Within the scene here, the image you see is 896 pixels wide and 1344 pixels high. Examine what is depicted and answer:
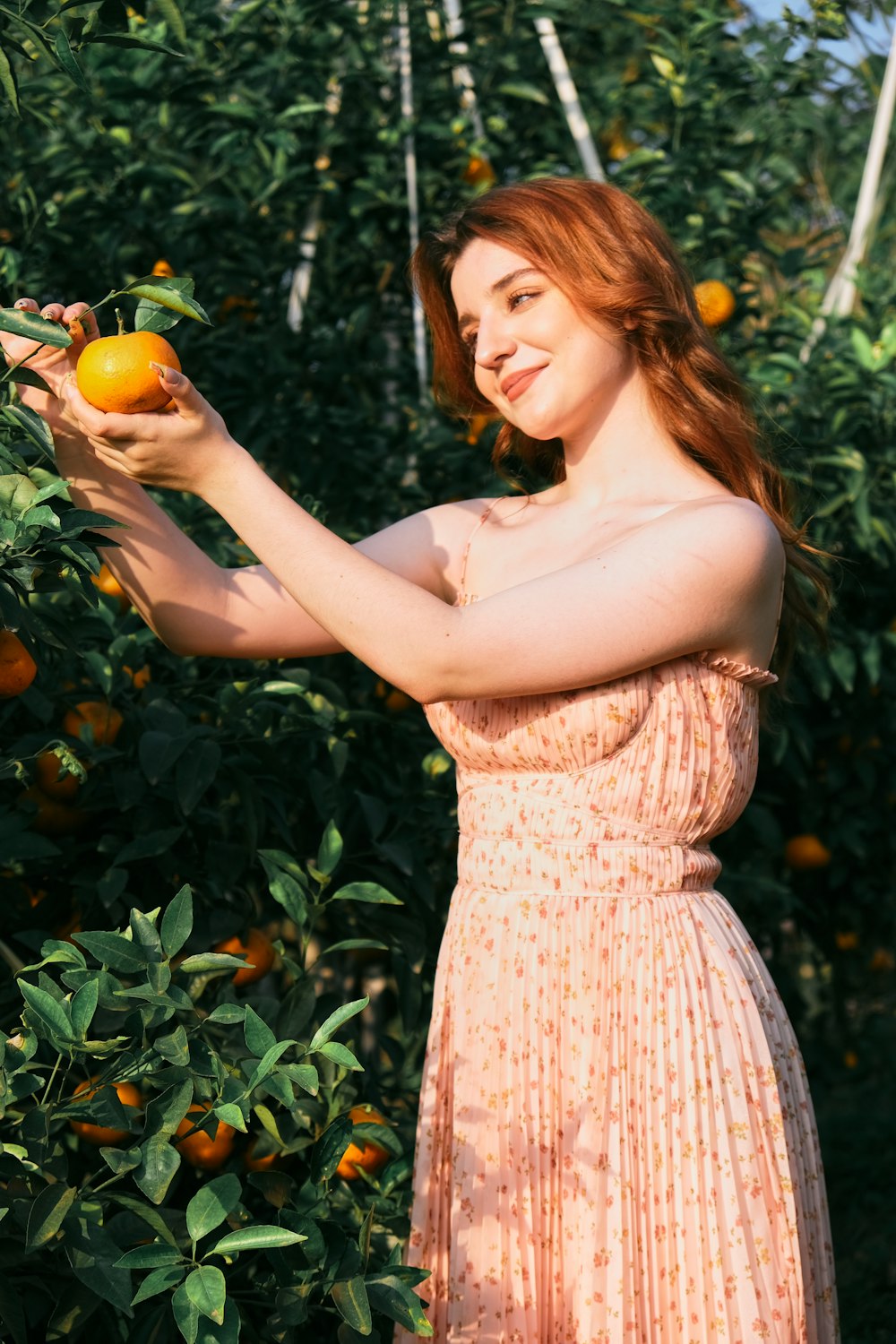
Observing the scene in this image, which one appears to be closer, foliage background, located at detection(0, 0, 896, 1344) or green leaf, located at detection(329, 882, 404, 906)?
green leaf, located at detection(329, 882, 404, 906)

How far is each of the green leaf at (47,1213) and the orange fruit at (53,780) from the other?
531mm

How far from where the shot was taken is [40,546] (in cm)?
120

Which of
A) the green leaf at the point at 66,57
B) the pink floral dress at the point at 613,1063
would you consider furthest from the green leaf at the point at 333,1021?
the green leaf at the point at 66,57

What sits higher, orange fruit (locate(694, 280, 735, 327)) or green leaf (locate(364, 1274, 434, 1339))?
orange fruit (locate(694, 280, 735, 327))

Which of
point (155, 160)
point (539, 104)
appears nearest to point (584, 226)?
point (155, 160)

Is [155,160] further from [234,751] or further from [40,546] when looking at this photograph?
[40,546]

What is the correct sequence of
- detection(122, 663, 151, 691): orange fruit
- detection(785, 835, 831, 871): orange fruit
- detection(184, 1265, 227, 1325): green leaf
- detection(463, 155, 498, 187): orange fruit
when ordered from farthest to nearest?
detection(785, 835, 831, 871): orange fruit, detection(463, 155, 498, 187): orange fruit, detection(122, 663, 151, 691): orange fruit, detection(184, 1265, 227, 1325): green leaf

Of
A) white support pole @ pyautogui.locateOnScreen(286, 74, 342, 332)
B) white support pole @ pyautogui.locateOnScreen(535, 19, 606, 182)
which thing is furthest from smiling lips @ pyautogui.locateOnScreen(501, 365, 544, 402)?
white support pole @ pyautogui.locateOnScreen(535, 19, 606, 182)

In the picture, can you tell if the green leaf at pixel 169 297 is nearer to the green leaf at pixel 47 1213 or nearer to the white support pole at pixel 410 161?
the green leaf at pixel 47 1213

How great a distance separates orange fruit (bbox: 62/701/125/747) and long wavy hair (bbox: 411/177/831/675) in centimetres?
64

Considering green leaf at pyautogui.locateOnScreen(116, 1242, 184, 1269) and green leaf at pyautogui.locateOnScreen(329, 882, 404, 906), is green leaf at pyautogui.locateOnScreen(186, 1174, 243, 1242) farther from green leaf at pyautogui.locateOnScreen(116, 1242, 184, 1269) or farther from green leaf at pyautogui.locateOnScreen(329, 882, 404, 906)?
green leaf at pyautogui.locateOnScreen(329, 882, 404, 906)

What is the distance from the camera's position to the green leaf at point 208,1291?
1.00 metres

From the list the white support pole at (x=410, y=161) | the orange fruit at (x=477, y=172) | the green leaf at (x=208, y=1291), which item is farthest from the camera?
the orange fruit at (x=477, y=172)

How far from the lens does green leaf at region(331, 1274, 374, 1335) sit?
1.12 meters
